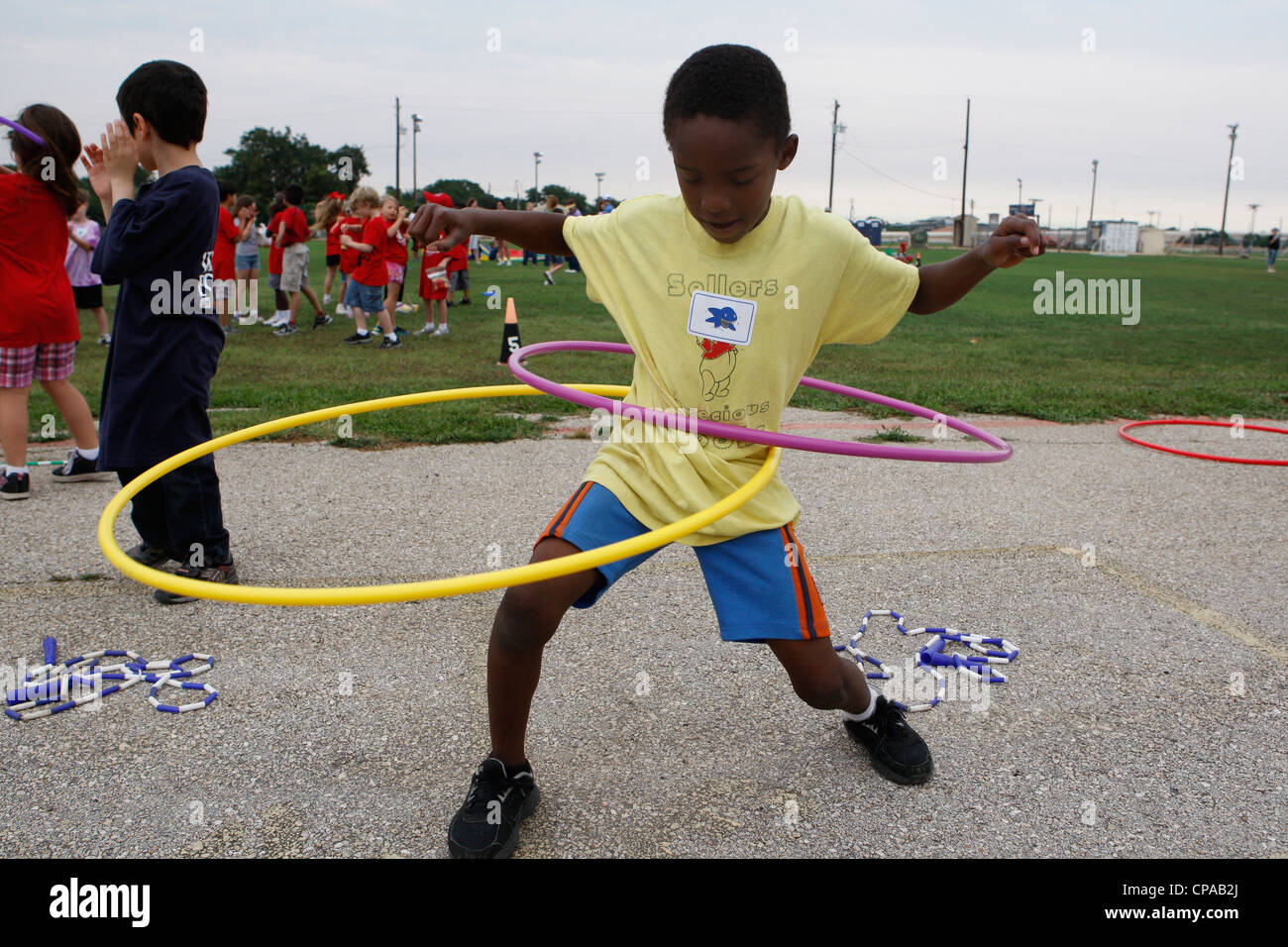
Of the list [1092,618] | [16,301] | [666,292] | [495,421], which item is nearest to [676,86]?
[666,292]

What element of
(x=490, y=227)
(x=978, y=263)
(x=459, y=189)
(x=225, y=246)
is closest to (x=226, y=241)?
(x=225, y=246)

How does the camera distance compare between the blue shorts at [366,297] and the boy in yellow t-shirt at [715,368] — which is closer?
the boy in yellow t-shirt at [715,368]

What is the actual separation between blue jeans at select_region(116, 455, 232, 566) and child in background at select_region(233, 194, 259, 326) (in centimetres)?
943

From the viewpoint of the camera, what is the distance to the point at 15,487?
5746 mm

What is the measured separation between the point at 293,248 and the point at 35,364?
852 cm

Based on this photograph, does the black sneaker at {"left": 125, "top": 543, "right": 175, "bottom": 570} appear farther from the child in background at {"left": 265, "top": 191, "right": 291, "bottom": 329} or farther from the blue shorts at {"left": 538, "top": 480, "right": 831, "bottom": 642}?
the child in background at {"left": 265, "top": 191, "right": 291, "bottom": 329}

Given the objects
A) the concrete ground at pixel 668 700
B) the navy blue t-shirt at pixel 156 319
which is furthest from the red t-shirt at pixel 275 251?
the navy blue t-shirt at pixel 156 319

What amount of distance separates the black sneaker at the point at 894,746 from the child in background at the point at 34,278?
5.09 metres

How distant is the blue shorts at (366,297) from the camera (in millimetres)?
13188

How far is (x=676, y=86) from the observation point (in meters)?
2.57

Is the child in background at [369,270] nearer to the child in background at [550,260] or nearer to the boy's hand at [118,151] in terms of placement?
the child in background at [550,260]

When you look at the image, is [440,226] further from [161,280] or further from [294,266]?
[294,266]

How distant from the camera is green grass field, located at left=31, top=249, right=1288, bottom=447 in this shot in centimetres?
827

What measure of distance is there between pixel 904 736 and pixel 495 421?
17.6ft
